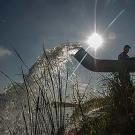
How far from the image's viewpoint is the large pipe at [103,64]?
22.0 feet

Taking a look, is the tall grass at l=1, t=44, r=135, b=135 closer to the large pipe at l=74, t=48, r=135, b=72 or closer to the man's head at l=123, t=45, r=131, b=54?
the large pipe at l=74, t=48, r=135, b=72

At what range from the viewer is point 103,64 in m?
6.82

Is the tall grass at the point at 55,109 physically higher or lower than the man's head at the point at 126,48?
lower

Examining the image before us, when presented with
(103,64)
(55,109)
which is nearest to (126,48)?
(103,64)

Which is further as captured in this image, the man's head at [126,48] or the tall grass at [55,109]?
the man's head at [126,48]

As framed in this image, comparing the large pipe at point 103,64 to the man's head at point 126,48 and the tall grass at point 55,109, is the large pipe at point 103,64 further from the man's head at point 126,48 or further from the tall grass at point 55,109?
the man's head at point 126,48

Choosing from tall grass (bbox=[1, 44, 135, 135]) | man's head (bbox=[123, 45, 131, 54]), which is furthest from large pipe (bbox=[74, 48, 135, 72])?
man's head (bbox=[123, 45, 131, 54])

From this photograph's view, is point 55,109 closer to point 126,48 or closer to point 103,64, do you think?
point 103,64

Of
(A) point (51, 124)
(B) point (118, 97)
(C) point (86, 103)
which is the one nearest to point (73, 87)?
(A) point (51, 124)

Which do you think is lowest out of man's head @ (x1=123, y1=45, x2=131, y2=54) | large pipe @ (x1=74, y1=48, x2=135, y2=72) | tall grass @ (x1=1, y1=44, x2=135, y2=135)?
tall grass @ (x1=1, y1=44, x2=135, y2=135)

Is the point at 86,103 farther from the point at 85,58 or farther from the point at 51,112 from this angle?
the point at 51,112

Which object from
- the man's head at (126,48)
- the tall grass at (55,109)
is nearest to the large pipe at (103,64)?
the tall grass at (55,109)

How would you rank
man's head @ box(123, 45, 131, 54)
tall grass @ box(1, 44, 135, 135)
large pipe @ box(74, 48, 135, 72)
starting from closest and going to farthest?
tall grass @ box(1, 44, 135, 135) < large pipe @ box(74, 48, 135, 72) < man's head @ box(123, 45, 131, 54)

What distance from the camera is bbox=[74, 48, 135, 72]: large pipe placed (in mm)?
6691
